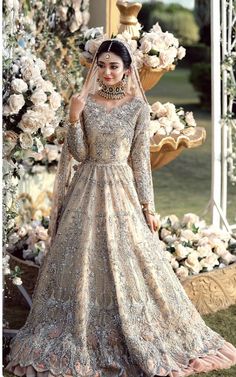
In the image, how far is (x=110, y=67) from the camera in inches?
192

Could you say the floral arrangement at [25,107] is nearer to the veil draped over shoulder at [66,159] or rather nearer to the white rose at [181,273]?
the veil draped over shoulder at [66,159]

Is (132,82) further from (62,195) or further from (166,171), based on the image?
(166,171)

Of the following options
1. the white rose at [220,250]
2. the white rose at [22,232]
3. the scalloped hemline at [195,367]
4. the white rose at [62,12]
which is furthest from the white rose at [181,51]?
the white rose at [62,12]

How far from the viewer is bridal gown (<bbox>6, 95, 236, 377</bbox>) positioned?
15.5ft

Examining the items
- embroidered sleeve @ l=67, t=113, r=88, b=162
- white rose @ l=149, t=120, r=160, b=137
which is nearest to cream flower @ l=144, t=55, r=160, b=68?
white rose @ l=149, t=120, r=160, b=137

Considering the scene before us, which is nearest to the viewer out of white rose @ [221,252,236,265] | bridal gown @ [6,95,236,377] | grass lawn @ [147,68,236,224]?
bridal gown @ [6,95,236,377]

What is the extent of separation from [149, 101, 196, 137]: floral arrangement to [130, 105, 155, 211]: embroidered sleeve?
0.66m

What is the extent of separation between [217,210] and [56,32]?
224 cm

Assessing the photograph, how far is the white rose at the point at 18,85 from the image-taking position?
15.0 feet

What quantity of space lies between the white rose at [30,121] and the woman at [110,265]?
0.83 feet

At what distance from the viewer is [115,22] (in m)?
6.83

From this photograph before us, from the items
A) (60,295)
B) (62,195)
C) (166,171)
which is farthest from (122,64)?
(166,171)

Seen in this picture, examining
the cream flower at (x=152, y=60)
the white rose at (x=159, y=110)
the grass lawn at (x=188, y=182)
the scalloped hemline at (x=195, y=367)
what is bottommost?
the scalloped hemline at (x=195, y=367)

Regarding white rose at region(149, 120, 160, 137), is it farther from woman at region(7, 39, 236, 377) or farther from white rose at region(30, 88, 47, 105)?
white rose at region(30, 88, 47, 105)
